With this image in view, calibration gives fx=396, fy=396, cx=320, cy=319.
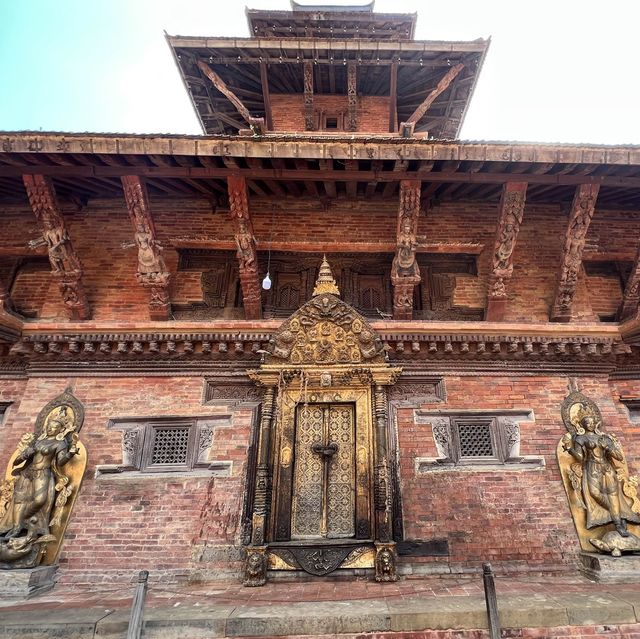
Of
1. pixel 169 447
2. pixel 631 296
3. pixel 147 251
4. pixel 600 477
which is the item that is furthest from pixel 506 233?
pixel 169 447

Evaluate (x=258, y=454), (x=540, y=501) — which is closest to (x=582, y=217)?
(x=540, y=501)

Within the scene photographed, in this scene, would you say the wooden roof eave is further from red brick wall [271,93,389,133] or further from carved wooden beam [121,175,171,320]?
carved wooden beam [121,175,171,320]

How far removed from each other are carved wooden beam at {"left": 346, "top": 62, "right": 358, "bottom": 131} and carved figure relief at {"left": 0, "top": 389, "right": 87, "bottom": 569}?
765 cm

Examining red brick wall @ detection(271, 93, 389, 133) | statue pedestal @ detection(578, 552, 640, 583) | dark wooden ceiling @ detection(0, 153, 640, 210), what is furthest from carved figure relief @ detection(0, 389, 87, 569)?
red brick wall @ detection(271, 93, 389, 133)

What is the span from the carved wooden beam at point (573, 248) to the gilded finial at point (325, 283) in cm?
343

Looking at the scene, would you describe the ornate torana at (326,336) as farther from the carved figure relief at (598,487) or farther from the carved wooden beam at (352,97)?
the carved wooden beam at (352,97)

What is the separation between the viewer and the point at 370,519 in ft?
17.0

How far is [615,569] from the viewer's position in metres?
4.77

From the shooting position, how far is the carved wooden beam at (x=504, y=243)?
5.68 metres

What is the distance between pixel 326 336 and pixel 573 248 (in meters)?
Answer: 3.91

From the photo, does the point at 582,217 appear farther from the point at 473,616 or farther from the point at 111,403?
the point at 111,403

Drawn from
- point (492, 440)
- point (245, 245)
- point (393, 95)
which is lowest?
point (492, 440)

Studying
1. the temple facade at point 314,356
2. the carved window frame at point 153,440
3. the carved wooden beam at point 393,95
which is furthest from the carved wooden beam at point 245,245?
the carved wooden beam at point 393,95

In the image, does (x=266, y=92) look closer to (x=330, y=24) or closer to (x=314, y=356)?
(x=330, y=24)
